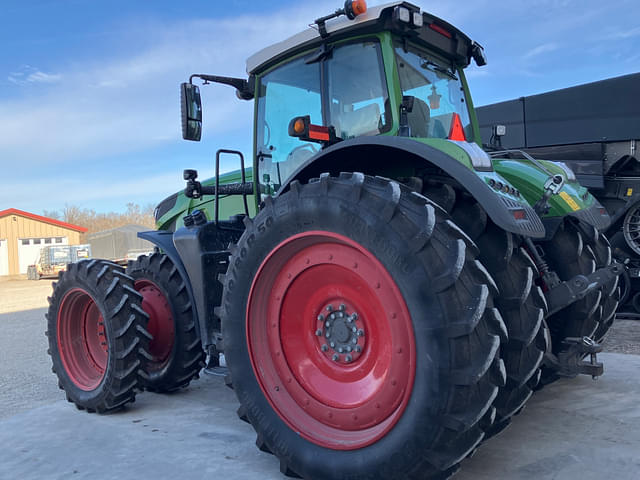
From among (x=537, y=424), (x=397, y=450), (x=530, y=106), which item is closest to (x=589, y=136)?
(x=530, y=106)

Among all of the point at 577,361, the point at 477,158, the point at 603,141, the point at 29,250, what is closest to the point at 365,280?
the point at 477,158

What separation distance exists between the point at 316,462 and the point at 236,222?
221 cm

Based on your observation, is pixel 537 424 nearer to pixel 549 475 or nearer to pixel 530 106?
pixel 549 475

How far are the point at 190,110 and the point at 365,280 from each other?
2.05 m

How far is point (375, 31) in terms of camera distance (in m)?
3.25

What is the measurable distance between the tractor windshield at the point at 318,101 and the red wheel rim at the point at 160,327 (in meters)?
1.25

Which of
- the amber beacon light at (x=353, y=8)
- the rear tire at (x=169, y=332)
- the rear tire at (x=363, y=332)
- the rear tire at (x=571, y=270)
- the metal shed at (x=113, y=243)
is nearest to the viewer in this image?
the rear tire at (x=363, y=332)

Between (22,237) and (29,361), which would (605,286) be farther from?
(22,237)

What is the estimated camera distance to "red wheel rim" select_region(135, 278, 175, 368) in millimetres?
4258

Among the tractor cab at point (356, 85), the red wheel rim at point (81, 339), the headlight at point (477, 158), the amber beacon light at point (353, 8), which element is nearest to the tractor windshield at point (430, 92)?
the tractor cab at point (356, 85)

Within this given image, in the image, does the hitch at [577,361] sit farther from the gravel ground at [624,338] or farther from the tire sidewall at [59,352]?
the gravel ground at [624,338]

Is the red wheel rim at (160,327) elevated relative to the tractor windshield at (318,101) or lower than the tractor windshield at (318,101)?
lower

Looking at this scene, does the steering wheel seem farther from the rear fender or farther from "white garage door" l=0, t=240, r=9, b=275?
"white garage door" l=0, t=240, r=9, b=275

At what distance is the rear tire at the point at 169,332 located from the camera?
417 cm
